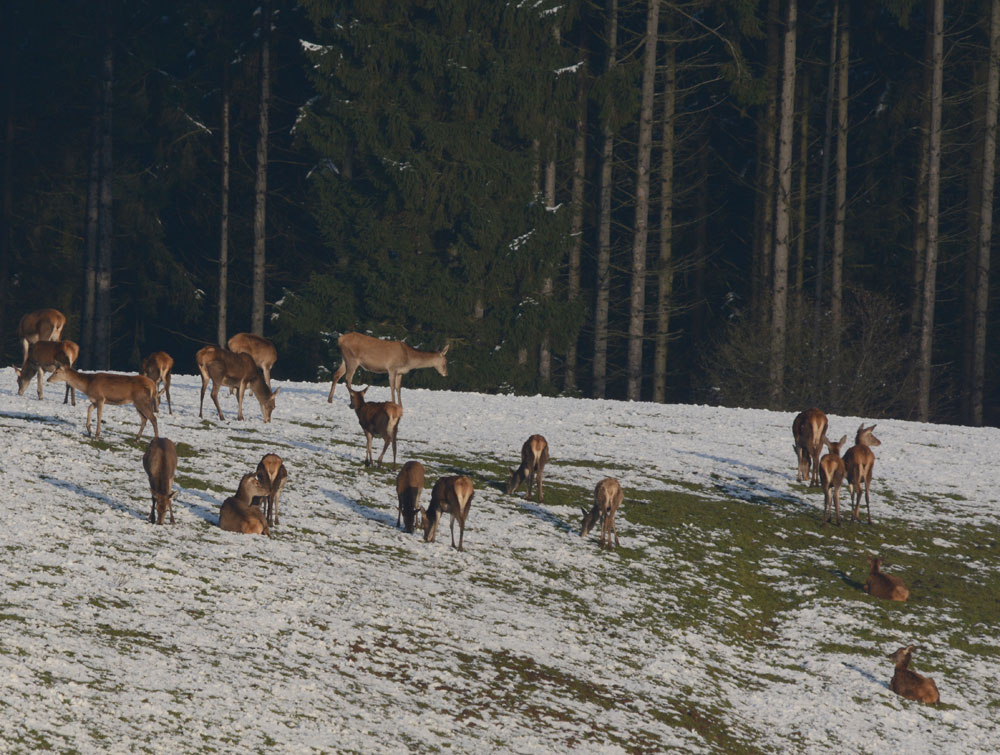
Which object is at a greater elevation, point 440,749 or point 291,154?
point 291,154

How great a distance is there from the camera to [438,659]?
11.8 metres

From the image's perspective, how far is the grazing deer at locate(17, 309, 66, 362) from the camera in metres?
25.2

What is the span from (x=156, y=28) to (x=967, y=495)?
116ft

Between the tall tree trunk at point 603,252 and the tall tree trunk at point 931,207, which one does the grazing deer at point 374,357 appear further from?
the tall tree trunk at point 931,207

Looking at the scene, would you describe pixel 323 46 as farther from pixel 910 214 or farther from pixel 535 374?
pixel 910 214

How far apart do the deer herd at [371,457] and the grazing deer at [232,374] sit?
0.07ft

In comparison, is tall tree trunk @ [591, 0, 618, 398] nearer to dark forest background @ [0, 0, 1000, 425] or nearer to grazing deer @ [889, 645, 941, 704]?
dark forest background @ [0, 0, 1000, 425]

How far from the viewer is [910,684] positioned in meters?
13.1

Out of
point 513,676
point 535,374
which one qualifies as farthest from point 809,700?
point 535,374

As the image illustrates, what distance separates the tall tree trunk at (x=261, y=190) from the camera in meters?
41.5

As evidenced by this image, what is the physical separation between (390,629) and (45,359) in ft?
39.0

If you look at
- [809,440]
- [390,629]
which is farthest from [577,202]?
[390,629]

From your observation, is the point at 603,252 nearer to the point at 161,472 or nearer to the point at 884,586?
the point at 884,586

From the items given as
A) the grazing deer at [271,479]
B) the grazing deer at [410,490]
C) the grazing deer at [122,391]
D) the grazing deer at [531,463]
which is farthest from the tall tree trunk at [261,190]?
the grazing deer at [271,479]
